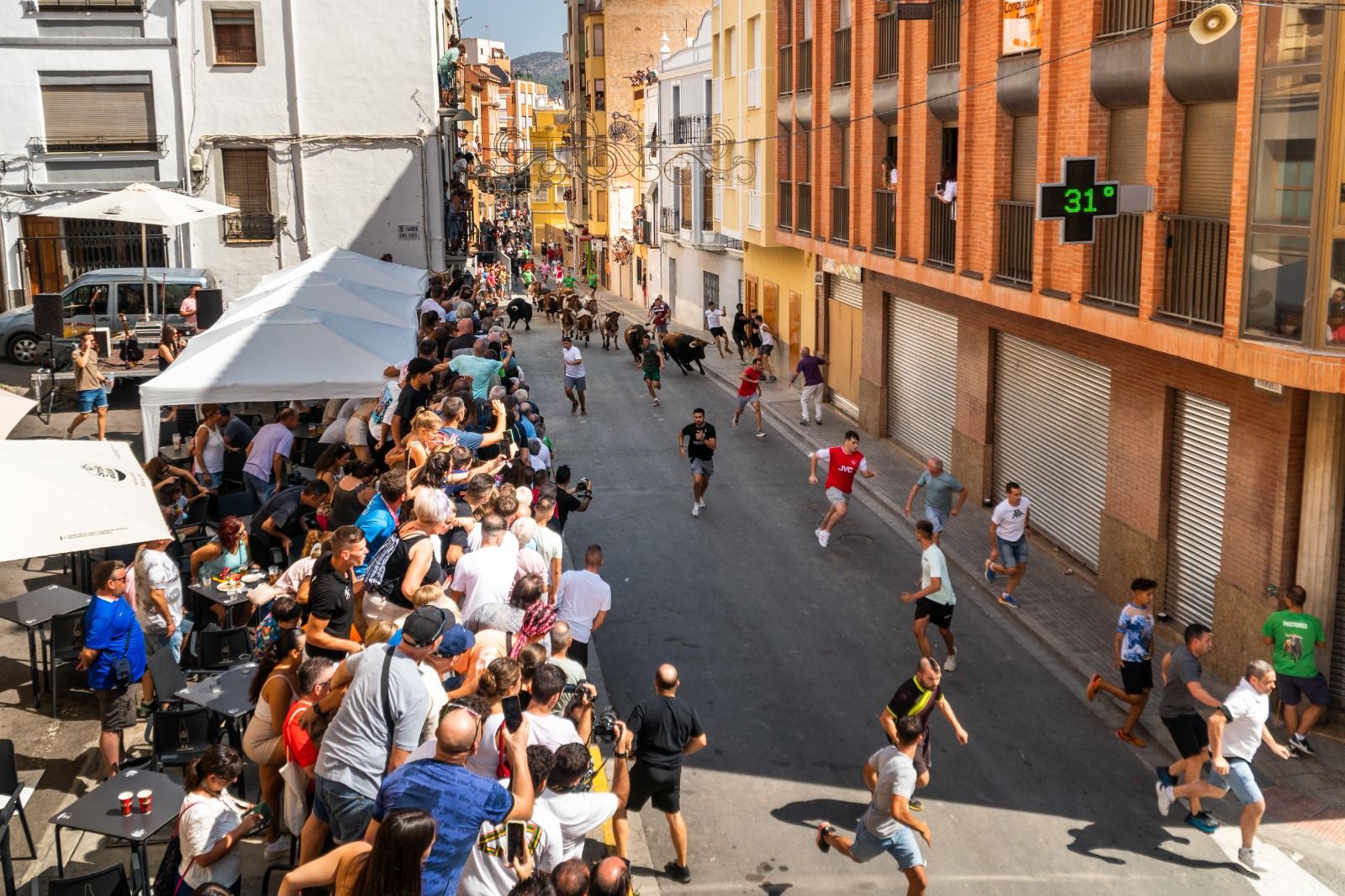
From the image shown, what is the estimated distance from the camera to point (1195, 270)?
12641 mm

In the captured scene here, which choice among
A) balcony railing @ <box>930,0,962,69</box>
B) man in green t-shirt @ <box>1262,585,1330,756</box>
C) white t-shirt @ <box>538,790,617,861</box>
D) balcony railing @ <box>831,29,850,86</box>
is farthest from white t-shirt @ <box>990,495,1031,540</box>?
balcony railing @ <box>831,29,850,86</box>

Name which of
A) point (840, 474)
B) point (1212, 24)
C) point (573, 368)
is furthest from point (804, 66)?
point (1212, 24)

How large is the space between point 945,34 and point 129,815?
1648 centimetres

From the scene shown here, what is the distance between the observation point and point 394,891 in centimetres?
488

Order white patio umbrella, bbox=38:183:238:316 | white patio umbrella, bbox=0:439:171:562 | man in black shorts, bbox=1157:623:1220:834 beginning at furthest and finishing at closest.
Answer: white patio umbrella, bbox=38:183:238:316
man in black shorts, bbox=1157:623:1220:834
white patio umbrella, bbox=0:439:171:562

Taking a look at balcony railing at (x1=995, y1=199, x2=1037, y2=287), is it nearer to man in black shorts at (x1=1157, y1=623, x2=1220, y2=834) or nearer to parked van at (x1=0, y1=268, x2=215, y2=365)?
man in black shorts at (x1=1157, y1=623, x2=1220, y2=834)

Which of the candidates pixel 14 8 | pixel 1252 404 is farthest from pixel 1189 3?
pixel 14 8

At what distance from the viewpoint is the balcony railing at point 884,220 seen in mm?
22375

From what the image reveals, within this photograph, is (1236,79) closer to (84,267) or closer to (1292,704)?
(1292,704)

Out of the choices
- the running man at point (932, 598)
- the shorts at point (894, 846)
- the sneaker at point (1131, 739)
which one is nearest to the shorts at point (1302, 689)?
the sneaker at point (1131, 739)

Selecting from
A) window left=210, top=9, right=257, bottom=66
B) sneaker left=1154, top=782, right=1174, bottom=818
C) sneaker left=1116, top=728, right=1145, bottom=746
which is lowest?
sneaker left=1116, top=728, right=1145, bottom=746

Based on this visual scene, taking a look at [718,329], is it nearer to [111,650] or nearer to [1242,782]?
[111,650]

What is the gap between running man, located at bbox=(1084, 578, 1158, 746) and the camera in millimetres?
11070

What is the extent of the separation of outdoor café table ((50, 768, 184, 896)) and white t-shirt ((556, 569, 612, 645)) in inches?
142
